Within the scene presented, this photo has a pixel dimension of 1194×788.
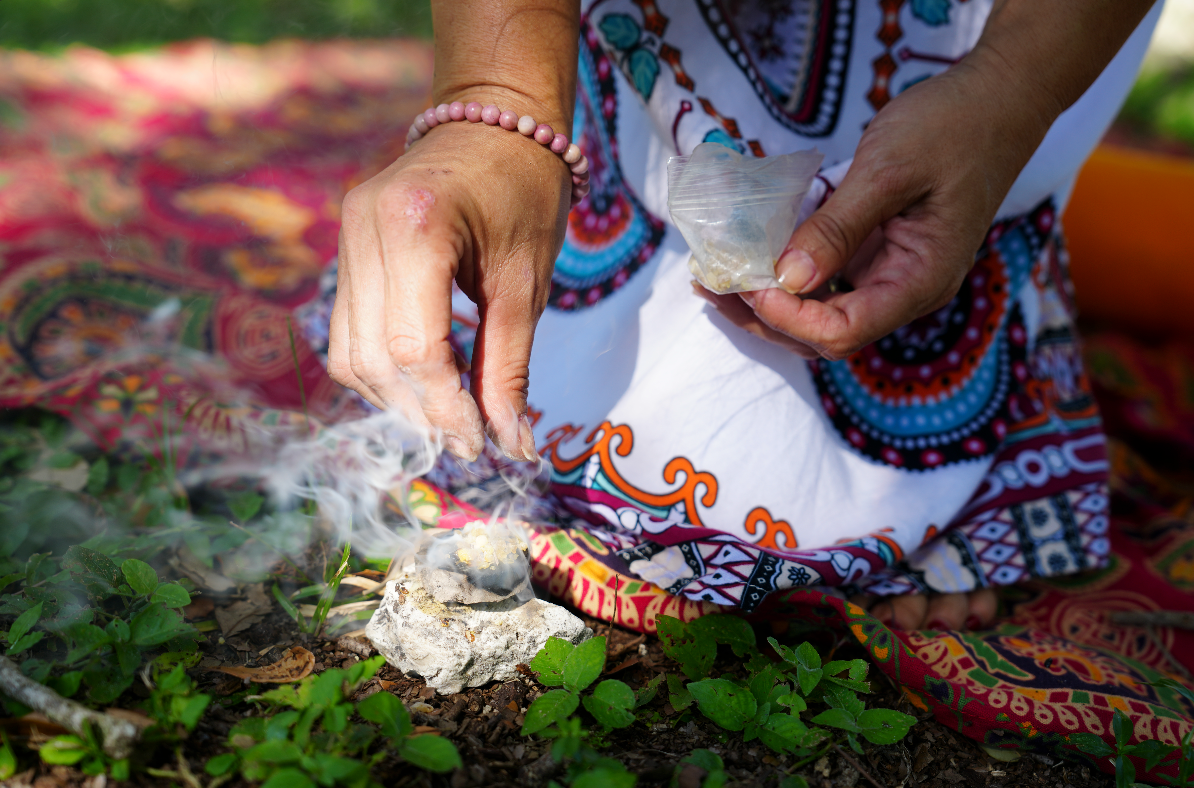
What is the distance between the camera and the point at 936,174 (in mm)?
1181

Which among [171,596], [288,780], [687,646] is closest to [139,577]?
[171,596]

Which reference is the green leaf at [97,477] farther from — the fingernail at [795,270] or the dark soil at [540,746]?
the fingernail at [795,270]

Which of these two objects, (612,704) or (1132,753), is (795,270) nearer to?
(612,704)

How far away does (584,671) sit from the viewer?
1.01m

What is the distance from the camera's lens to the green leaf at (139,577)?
40.4 inches

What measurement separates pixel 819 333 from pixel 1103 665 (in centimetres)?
75

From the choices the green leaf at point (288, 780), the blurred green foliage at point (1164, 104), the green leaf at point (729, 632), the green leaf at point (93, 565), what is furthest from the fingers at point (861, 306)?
the blurred green foliage at point (1164, 104)

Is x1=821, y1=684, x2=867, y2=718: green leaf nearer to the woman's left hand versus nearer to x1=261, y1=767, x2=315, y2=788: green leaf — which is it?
the woman's left hand

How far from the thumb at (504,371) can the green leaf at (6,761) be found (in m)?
0.64

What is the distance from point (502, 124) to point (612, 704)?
83 cm

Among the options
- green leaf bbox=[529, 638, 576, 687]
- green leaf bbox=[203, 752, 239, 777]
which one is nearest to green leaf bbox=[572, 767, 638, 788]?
green leaf bbox=[529, 638, 576, 687]

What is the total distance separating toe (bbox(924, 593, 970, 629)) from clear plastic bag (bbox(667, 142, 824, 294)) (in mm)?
708

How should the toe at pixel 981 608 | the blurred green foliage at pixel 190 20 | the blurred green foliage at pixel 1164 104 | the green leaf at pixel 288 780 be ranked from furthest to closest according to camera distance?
the blurred green foliage at pixel 1164 104
the blurred green foliage at pixel 190 20
the toe at pixel 981 608
the green leaf at pixel 288 780

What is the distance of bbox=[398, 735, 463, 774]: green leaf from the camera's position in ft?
2.75
